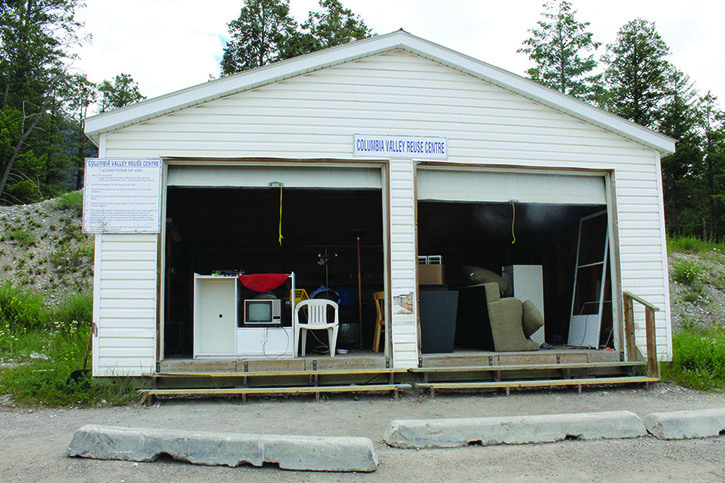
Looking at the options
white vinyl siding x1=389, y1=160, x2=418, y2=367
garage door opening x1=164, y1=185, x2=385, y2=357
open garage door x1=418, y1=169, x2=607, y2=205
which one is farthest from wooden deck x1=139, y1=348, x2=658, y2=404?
garage door opening x1=164, y1=185, x2=385, y2=357

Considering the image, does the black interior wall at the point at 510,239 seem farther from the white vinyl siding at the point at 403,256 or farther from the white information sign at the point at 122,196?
the white information sign at the point at 122,196

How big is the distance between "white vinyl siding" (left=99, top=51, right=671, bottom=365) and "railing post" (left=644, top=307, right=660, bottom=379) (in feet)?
0.77

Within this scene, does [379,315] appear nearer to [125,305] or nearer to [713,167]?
[125,305]

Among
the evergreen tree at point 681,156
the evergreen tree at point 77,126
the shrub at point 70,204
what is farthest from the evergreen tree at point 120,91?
the evergreen tree at point 681,156

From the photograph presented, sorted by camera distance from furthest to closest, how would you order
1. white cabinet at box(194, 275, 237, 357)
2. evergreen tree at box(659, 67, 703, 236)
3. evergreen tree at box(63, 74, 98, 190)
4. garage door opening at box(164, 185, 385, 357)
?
evergreen tree at box(63, 74, 98, 190) < evergreen tree at box(659, 67, 703, 236) < garage door opening at box(164, 185, 385, 357) < white cabinet at box(194, 275, 237, 357)

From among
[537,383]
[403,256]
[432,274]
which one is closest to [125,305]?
[403,256]

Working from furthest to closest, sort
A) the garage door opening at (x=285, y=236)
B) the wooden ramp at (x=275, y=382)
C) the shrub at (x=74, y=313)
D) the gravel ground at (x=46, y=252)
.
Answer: the gravel ground at (x=46, y=252) < the shrub at (x=74, y=313) < the garage door opening at (x=285, y=236) < the wooden ramp at (x=275, y=382)

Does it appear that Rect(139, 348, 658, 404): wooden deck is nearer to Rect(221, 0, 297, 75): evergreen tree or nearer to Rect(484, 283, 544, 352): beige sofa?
Rect(484, 283, 544, 352): beige sofa

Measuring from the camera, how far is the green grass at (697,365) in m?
7.91

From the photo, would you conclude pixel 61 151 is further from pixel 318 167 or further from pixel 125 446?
pixel 125 446

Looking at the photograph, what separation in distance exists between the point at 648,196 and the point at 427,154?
3.34m

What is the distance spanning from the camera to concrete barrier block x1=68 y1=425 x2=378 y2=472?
171 inches

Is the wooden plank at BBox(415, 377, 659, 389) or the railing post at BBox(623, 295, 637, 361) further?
the railing post at BBox(623, 295, 637, 361)

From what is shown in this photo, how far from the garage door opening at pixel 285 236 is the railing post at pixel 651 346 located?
15.7 feet
